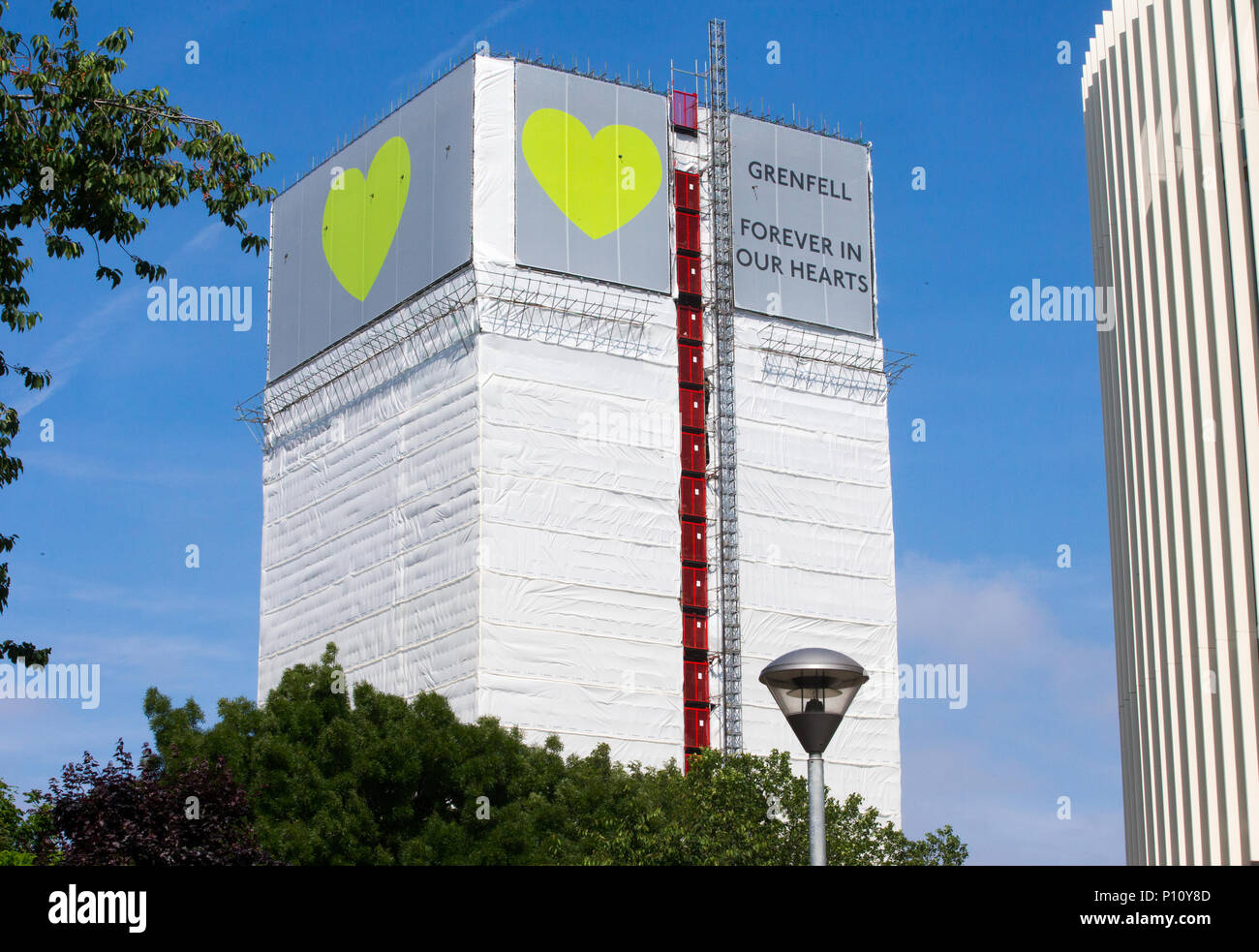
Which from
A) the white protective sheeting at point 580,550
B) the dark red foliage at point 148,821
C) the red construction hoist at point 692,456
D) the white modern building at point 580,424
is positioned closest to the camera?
the dark red foliage at point 148,821

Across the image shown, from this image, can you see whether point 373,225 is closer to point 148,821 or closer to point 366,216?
point 366,216

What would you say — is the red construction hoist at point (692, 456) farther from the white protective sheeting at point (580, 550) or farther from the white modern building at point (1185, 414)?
the white modern building at point (1185, 414)

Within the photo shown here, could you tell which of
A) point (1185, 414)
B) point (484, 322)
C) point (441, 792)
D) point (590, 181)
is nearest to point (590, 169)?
point (590, 181)

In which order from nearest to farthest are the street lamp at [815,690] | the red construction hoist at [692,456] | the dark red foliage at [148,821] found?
1. the street lamp at [815,690]
2. the dark red foliage at [148,821]
3. the red construction hoist at [692,456]

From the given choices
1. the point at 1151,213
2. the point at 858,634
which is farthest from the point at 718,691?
the point at 1151,213

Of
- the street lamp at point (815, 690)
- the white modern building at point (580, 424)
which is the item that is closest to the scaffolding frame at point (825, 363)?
the white modern building at point (580, 424)

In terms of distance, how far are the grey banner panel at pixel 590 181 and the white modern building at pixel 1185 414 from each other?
53113 millimetres

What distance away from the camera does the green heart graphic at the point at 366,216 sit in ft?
275

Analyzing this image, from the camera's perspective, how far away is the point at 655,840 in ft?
127

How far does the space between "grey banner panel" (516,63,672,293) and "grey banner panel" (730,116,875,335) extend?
15.1 ft

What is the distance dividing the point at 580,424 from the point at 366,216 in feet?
54.1

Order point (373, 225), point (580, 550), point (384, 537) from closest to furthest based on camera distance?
point (580, 550)
point (384, 537)
point (373, 225)

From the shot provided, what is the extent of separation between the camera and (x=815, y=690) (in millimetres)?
17281
